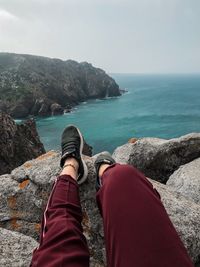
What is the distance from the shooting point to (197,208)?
25.3ft

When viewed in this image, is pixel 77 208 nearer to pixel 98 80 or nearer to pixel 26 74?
pixel 26 74

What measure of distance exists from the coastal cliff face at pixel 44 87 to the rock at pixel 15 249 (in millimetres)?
115745

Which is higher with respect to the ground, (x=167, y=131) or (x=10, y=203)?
(x=10, y=203)

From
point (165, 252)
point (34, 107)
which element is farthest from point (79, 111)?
point (165, 252)

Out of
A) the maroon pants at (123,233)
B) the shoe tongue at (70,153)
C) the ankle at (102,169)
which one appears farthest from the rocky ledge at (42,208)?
the maroon pants at (123,233)

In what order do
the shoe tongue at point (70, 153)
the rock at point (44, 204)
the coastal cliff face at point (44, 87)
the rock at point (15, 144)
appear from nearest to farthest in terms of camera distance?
1. the rock at point (44, 204)
2. the shoe tongue at point (70, 153)
3. the rock at point (15, 144)
4. the coastal cliff face at point (44, 87)

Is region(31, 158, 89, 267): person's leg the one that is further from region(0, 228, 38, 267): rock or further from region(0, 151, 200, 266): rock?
region(0, 151, 200, 266): rock

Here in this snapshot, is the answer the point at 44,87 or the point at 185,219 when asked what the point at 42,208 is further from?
the point at 44,87

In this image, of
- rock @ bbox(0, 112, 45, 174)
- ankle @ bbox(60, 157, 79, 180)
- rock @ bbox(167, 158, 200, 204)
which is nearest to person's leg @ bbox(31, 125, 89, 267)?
ankle @ bbox(60, 157, 79, 180)

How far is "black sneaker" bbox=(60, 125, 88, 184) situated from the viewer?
7188 mm

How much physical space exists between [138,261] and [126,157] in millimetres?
8183

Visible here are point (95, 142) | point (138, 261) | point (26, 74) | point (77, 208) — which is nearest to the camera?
point (138, 261)

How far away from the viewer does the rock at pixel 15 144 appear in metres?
38.6

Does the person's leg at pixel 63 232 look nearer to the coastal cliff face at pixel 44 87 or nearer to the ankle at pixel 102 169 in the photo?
the ankle at pixel 102 169
